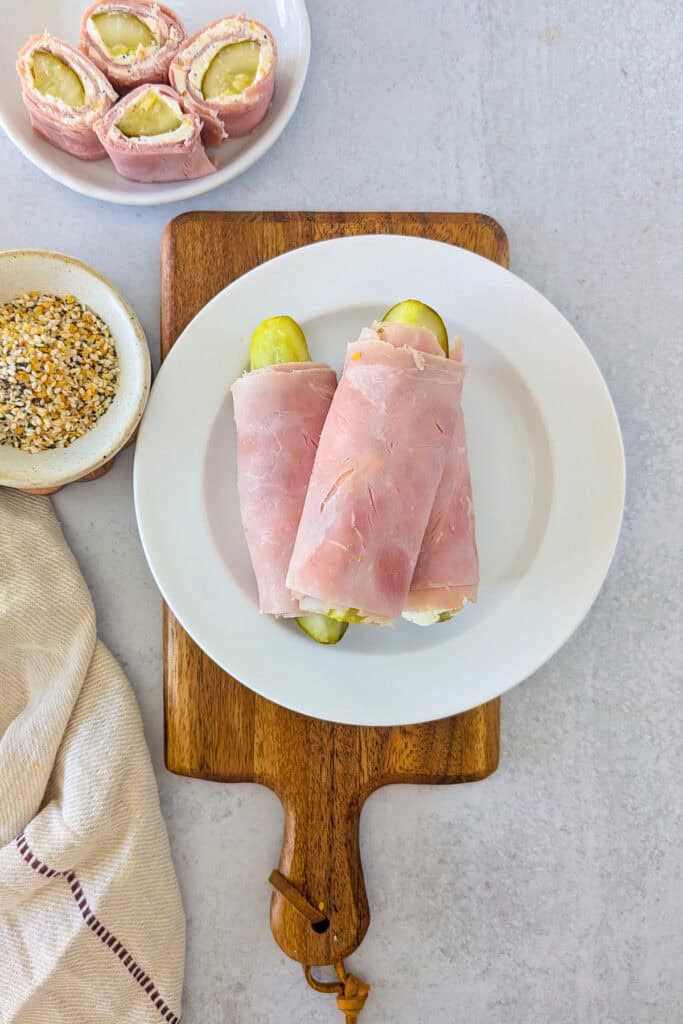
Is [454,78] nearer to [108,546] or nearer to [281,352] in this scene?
[281,352]

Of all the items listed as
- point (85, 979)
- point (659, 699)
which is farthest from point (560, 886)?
point (85, 979)

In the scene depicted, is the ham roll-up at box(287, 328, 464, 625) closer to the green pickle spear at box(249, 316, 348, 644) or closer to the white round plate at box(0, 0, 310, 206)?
the green pickle spear at box(249, 316, 348, 644)

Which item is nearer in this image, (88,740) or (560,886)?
(88,740)

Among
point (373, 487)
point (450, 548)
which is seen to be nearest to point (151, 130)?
point (373, 487)

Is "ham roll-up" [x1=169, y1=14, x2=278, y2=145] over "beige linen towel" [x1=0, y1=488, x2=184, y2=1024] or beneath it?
over

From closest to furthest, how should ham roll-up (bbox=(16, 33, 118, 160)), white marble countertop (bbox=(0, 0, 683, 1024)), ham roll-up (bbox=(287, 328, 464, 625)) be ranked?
ham roll-up (bbox=(287, 328, 464, 625)) < ham roll-up (bbox=(16, 33, 118, 160)) < white marble countertop (bbox=(0, 0, 683, 1024))

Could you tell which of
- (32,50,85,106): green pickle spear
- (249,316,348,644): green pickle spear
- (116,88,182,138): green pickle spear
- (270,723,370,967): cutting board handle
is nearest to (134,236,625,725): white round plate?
(249,316,348,644): green pickle spear

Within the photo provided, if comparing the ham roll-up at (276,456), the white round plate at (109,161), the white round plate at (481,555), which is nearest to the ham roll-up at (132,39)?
the white round plate at (109,161)
